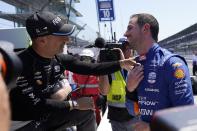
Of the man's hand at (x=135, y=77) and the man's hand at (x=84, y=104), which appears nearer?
the man's hand at (x=135, y=77)

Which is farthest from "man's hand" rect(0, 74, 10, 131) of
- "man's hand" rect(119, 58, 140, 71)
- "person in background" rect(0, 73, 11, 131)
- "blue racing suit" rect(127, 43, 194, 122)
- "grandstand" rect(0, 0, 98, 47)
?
"grandstand" rect(0, 0, 98, 47)

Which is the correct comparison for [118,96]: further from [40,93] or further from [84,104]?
[40,93]

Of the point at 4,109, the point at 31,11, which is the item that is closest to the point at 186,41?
the point at 31,11

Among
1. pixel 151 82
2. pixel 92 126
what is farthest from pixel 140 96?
pixel 92 126

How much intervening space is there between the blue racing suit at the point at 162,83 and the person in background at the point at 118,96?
6.41 feet

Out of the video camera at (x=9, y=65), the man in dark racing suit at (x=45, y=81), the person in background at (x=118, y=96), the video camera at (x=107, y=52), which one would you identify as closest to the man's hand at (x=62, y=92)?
the man in dark racing suit at (x=45, y=81)

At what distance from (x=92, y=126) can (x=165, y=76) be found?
5.22 feet

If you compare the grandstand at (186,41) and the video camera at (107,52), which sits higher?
the video camera at (107,52)

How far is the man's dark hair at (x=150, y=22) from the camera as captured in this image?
11.1 ft

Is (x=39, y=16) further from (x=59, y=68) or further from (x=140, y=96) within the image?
(x=140, y=96)

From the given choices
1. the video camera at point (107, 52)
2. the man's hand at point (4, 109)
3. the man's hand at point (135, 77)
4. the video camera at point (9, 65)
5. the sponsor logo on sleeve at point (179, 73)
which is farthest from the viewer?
the video camera at point (107, 52)

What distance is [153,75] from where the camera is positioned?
10.1ft

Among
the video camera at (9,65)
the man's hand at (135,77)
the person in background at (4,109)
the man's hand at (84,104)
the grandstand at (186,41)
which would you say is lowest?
the grandstand at (186,41)

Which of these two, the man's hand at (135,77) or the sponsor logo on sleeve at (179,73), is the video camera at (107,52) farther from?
the sponsor logo on sleeve at (179,73)
